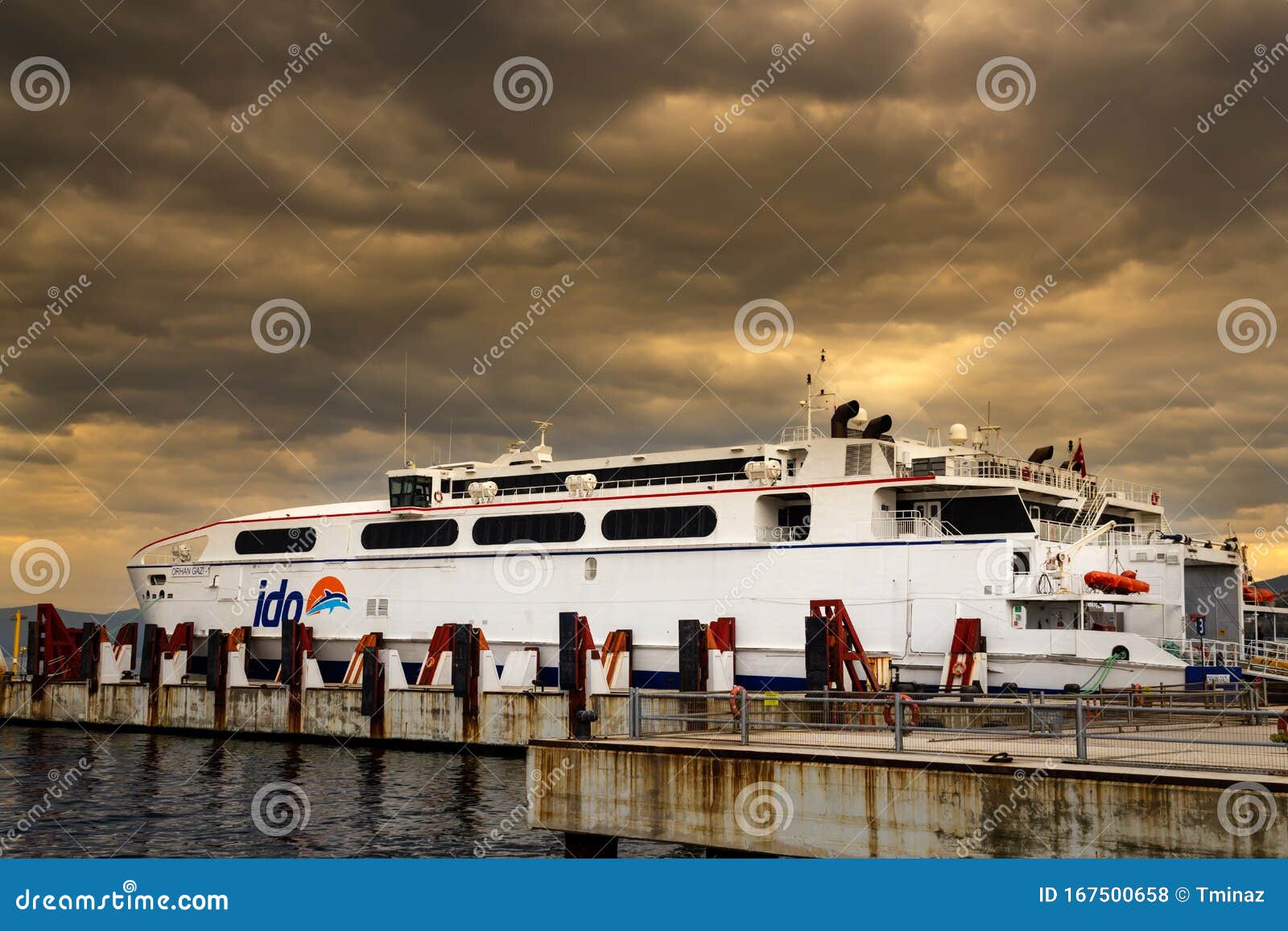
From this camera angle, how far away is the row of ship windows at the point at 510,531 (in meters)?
38.8

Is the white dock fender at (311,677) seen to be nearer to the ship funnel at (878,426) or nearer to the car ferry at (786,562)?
the car ferry at (786,562)

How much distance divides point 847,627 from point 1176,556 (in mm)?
9548

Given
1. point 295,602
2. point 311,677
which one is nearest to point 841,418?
point 311,677

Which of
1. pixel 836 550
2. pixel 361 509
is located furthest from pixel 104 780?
pixel 836 550

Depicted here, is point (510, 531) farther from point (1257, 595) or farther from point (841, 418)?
point (1257, 595)

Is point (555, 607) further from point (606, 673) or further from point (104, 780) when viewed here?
point (104, 780)

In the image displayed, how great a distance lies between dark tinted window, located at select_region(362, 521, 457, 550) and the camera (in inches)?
1735

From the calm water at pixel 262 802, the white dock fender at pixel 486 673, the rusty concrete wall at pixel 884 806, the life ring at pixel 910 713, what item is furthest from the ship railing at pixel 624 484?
the rusty concrete wall at pixel 884 806

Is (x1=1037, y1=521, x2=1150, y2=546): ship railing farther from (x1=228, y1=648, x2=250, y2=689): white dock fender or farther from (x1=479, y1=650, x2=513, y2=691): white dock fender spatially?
(x1=228, y1=648, x2=250, y2=689): white dock fender

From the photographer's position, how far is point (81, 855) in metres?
22.9

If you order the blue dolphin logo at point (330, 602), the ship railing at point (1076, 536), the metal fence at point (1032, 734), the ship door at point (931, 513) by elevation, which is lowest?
the metal fence at point (1032, 734)

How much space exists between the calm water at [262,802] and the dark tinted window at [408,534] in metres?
8.39

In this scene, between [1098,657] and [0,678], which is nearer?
[1098,657]

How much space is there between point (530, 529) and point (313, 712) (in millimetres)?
9251
